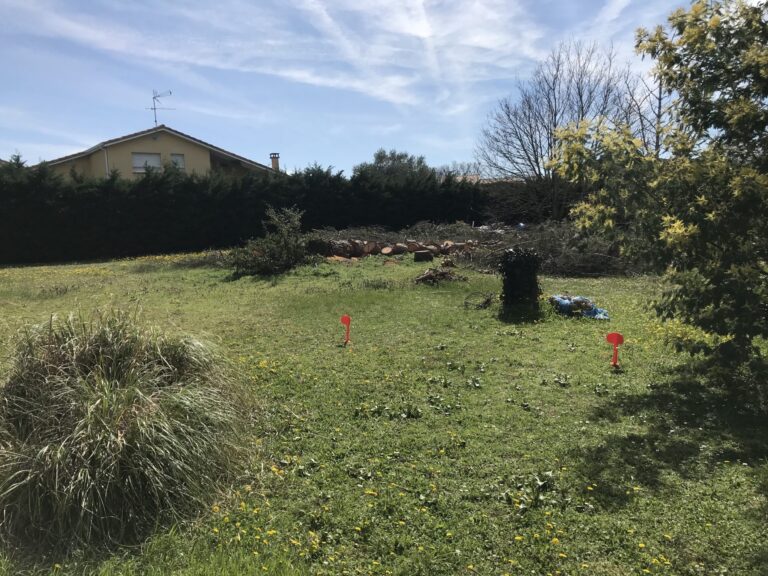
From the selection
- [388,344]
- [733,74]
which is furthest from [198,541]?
[733,74]

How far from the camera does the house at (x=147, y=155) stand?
2745 centimetres

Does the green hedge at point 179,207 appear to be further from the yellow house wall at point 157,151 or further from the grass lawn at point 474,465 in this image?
the grass lawn at point 474,465

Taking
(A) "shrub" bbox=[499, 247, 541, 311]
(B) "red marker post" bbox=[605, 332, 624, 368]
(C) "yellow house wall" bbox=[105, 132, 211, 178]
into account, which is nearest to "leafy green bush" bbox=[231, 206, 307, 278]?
(A) "shrub" bbox=[499, 247, 541, 311]

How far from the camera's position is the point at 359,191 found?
22719 mm

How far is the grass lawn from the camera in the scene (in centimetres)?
270

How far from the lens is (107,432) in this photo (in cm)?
313

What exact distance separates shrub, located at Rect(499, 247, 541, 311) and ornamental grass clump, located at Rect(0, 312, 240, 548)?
5.19 metres

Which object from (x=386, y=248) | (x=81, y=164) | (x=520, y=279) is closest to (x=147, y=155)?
(x=81, y=164)

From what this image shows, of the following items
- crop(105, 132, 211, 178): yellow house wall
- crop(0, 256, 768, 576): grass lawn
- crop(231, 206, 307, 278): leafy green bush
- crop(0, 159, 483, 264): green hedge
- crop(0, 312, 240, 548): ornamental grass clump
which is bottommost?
crop(0, 256, 768, 576): grass lawn

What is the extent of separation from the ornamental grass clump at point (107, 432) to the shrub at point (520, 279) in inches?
204

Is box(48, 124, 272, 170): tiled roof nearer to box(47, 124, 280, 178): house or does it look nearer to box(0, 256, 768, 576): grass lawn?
box(47, 124, 280, 178): house

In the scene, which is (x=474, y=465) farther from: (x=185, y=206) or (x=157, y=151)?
(x=157, y=151)

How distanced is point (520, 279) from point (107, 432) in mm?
6368

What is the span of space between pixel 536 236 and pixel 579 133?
9843mm
